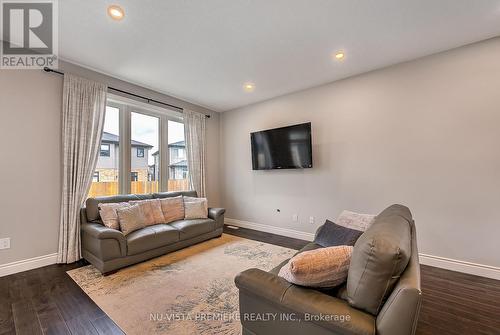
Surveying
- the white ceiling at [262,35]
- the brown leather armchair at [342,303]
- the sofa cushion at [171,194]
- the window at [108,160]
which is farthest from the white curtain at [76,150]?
the brown leather armchair at [342,303]

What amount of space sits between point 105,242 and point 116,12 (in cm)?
251

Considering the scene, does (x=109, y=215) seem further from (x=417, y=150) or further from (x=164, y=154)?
(x=417, y=150)

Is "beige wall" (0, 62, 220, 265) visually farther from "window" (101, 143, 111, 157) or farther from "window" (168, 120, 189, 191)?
"window" (168, 120, 189, 191)

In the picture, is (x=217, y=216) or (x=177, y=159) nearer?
(x=217, y=216)

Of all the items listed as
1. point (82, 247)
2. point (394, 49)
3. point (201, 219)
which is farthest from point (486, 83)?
point (82, 247)

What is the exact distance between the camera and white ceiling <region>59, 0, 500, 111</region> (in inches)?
83.5

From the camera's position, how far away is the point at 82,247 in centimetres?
307

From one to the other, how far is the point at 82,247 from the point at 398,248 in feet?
12.2

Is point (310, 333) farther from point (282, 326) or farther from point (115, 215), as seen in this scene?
point (115, 215)

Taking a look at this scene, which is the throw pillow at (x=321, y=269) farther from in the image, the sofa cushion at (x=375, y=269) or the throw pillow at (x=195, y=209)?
the throw pillow at (x=195, y=209)

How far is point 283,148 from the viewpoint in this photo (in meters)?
4.19

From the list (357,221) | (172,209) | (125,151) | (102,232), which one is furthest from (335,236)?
(125,151)

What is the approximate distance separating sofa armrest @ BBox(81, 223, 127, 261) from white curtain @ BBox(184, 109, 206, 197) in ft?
7.07

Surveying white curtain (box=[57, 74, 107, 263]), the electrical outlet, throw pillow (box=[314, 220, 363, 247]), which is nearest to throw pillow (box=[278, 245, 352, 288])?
throw pillow (box=[314, 220, 363, 247])
